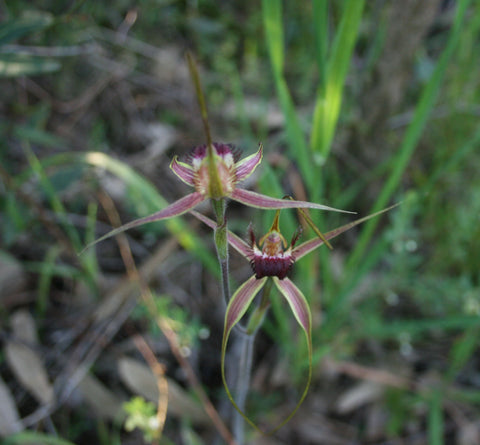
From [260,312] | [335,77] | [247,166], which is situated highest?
[335,77]

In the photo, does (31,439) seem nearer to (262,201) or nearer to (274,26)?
(262,201)

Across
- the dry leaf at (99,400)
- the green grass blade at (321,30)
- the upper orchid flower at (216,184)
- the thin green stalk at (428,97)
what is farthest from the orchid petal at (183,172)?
the dry leaf at (99,400)

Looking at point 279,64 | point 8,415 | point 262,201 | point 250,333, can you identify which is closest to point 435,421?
point 250,333

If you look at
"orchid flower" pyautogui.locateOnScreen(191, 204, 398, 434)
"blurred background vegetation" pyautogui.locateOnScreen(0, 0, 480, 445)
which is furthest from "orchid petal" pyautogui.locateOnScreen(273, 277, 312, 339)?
"blurred background vegetation" pyautogui.locateOnScreen(0, 0, 480, 445)

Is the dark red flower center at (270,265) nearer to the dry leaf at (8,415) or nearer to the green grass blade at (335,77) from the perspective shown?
the green grass blade at (335,77)

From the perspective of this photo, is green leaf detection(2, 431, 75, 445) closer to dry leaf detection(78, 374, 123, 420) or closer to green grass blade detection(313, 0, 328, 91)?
dry leaf detection(78, 374, 123, 420)

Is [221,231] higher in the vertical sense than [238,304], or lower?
higher
